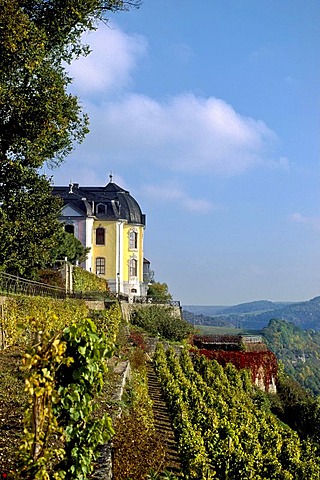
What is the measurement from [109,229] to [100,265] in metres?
2.87

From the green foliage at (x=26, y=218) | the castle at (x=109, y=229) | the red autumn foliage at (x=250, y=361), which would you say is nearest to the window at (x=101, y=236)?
the castle at (x=109, y=229)

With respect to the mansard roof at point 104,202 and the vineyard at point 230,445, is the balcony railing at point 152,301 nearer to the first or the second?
the mansard roof at point 104,202

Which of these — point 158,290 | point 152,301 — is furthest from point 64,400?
point 158,290

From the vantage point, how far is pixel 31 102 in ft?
46.3

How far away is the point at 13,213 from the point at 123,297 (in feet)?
79.9

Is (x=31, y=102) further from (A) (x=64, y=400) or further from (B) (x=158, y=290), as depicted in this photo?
(B) (x=158, y=290)

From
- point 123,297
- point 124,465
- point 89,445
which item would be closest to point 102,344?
point 89,445

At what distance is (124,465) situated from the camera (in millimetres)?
8484

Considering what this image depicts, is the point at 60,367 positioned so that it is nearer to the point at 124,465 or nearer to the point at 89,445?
the point at 89,445

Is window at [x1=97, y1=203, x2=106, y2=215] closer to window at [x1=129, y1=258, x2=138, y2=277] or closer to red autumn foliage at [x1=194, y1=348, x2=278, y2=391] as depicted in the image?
window at [x1=129, y1=258, x2=138, y2=277]

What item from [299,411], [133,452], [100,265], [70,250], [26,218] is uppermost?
[100,265]

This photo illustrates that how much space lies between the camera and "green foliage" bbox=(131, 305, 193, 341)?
36.7m

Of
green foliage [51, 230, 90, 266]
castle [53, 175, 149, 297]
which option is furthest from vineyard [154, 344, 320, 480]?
castle [53, 175, 149, 297]

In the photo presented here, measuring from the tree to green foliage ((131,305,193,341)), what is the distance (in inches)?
829
